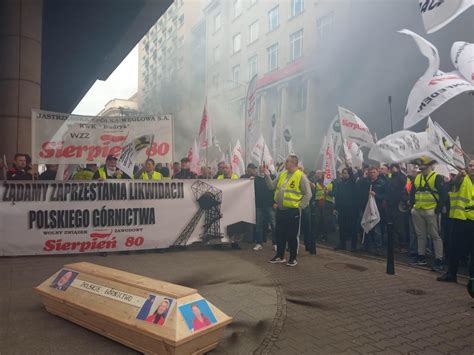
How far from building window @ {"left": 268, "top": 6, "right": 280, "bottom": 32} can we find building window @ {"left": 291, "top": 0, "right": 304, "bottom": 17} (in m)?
2.01

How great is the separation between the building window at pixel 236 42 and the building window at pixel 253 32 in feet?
6.39

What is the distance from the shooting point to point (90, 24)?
15055 mm

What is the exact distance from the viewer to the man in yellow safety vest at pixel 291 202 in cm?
636

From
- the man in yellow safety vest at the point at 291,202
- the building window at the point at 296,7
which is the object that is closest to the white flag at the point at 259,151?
the man in yellow safety vest at the point at 291,202

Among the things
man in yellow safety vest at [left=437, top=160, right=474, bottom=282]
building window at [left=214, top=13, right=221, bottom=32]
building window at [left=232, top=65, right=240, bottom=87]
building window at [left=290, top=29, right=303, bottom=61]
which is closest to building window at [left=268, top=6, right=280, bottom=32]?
building window at [left=290, top=29, right=303, bottom=61]

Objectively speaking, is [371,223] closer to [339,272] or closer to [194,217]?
[339,272]

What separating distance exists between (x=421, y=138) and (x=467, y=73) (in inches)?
44.7

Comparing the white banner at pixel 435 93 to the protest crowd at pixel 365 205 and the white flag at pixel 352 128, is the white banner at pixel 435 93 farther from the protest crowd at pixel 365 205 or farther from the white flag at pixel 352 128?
the white flag at pixel 352 128

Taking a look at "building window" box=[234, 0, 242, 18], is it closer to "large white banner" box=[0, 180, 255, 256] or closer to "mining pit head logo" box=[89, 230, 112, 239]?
"large white banner" box=[0, 180, 255, 256]

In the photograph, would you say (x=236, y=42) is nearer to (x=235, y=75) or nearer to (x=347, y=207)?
(x=235, y=75)

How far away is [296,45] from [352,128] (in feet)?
67.5

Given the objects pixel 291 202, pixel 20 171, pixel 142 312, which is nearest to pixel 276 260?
pixel 291 202

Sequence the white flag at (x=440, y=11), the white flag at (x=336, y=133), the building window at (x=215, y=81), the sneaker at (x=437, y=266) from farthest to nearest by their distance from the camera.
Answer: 1. the building window at (x=215, y=81)
2. the white flag at (x=336, y=133)
3. the sneaker at (x=437, y=266)
4. the white flag at (x=440, y=11)

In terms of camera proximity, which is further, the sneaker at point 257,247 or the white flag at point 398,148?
the sneaker at point 257,247
